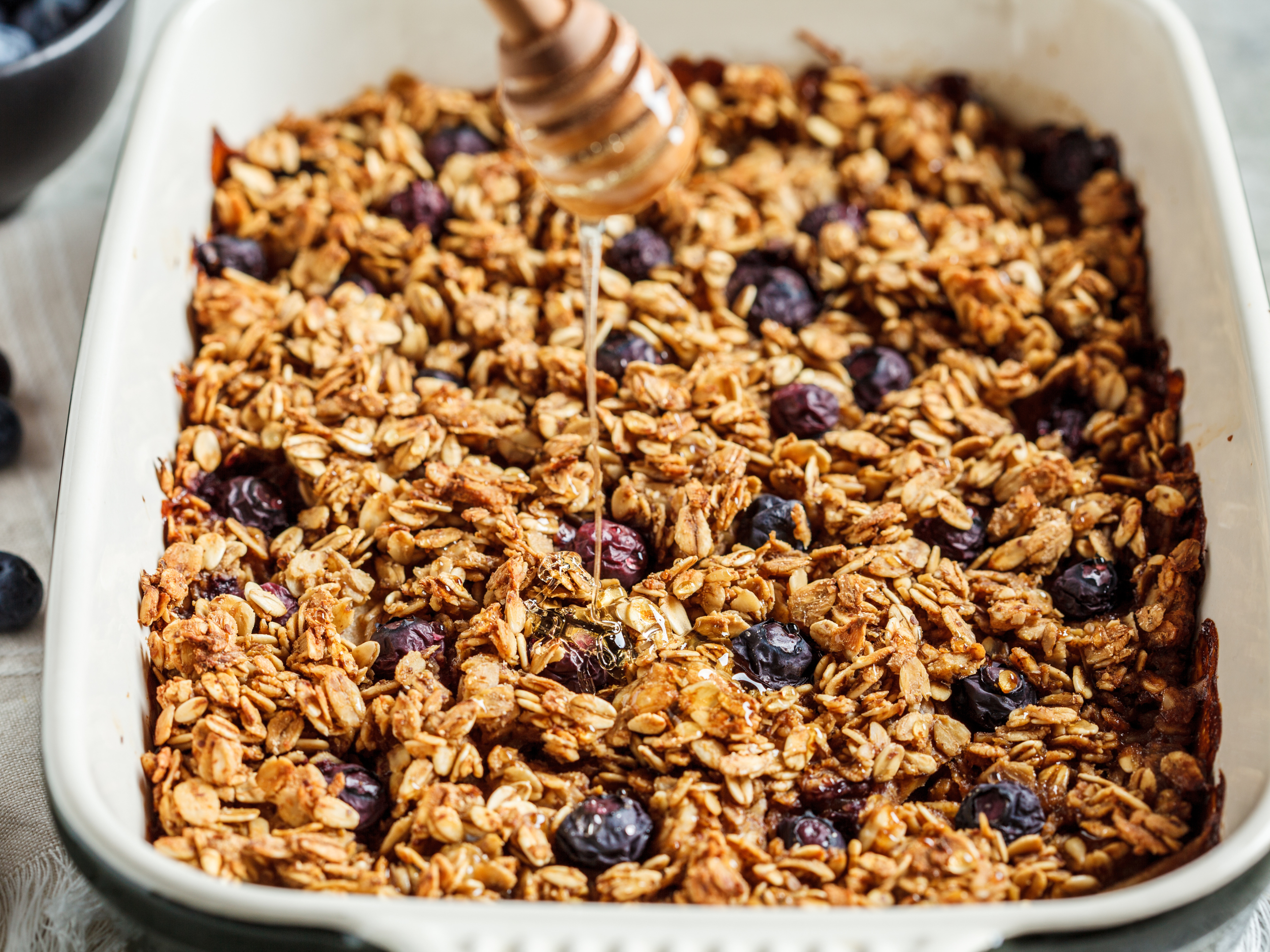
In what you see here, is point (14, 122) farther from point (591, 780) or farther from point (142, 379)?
point (591, 780)

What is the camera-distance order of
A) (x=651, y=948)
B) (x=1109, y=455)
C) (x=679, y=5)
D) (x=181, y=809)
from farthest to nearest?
(x=679, y=5)
(x=1109, y=455)
(x=181, y=809)
(x=651, y=948)

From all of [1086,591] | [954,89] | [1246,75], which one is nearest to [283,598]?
[1086,591]

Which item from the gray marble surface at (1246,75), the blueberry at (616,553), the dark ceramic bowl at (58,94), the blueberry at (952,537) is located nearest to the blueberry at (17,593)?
the dark ceramic bowl at (58,94)

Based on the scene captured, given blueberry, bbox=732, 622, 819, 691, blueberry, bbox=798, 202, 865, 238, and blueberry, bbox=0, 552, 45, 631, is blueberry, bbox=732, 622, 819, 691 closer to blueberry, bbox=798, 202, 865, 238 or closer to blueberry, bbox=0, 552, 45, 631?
blueberry, bbox=798, 202, 865, 238

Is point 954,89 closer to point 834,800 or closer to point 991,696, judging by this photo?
point 991,696

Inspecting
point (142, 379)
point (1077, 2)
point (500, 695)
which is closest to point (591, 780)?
point (500, 695)
